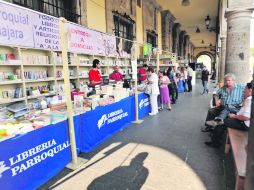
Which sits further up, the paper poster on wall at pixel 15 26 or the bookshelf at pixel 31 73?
the paper poster on wall at pixel 15 26

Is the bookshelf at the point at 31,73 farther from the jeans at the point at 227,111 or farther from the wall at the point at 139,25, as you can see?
the wall at the point at 139,25

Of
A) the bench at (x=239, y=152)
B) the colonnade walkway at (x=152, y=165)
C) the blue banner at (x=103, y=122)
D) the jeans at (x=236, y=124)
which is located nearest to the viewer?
the bench at (x=239, y=152)

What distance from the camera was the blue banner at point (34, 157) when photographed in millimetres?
2115

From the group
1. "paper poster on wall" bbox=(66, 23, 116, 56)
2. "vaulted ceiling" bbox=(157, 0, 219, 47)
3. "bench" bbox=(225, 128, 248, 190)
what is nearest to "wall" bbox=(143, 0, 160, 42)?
"vaulted ceiling" bbox=(157, 0, 219, 47)

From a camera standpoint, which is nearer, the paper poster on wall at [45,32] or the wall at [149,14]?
the paper poster on wall at [45,32]

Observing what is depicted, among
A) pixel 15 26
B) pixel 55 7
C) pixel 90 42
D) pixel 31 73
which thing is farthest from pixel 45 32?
pixel 90 42

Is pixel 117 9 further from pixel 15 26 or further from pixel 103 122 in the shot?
pixel 103 122

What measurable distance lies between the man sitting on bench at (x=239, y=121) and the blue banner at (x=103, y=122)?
75.8 inches

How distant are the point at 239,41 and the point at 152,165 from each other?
3.34 metres

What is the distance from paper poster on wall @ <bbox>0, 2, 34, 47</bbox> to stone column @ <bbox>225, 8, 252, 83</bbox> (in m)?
4.41

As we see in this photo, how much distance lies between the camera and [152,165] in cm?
291

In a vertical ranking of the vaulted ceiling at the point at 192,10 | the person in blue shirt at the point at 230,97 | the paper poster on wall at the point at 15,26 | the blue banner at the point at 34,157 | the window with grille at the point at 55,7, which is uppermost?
the vaulted ceiling at the point at 192,10

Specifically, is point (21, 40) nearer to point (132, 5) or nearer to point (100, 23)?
point (100, 23)

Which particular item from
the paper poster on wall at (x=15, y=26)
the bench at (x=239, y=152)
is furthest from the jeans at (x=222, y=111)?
the paper poster on wall at (x=15, y=26)
